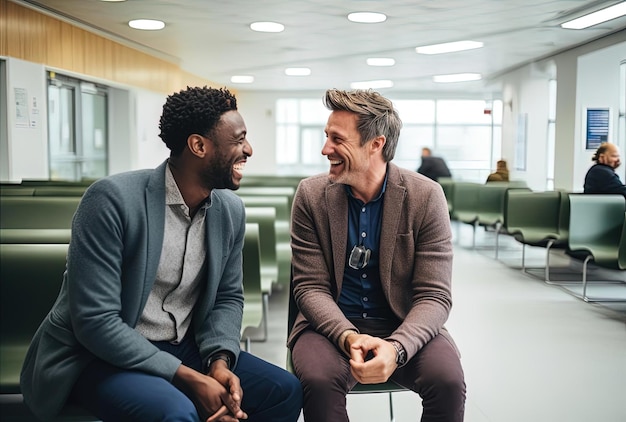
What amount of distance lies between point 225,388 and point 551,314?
4.15 meters

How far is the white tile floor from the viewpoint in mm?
3355

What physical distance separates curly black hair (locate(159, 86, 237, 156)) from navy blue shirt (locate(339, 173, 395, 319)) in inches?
23.5

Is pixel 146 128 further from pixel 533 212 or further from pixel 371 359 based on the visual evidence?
pixel 371 359

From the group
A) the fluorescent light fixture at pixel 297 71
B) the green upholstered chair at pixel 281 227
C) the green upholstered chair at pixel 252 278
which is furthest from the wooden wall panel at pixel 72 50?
the green upholstered chair at pixel 252 278

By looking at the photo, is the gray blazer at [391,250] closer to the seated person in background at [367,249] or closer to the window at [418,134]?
the seated person in background at [367,249]

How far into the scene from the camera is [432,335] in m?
2.23

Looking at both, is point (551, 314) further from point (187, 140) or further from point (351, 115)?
point (187, 140)

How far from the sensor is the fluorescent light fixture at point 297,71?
12413 millimetres

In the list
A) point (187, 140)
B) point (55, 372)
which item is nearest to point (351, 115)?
point (187, 140)

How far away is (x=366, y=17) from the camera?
7.14 metres

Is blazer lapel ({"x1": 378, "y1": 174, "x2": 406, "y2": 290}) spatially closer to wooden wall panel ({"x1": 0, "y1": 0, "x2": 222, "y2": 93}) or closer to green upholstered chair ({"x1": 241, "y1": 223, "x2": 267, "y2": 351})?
green upholstered chair ({"x1": 241, "y1": 223, "x2": 267, "y2": 351})

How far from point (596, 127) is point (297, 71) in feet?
18.3

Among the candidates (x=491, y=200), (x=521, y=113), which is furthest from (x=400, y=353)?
(x=521, y=113)

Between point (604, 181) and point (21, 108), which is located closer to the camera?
point (21, 108)
